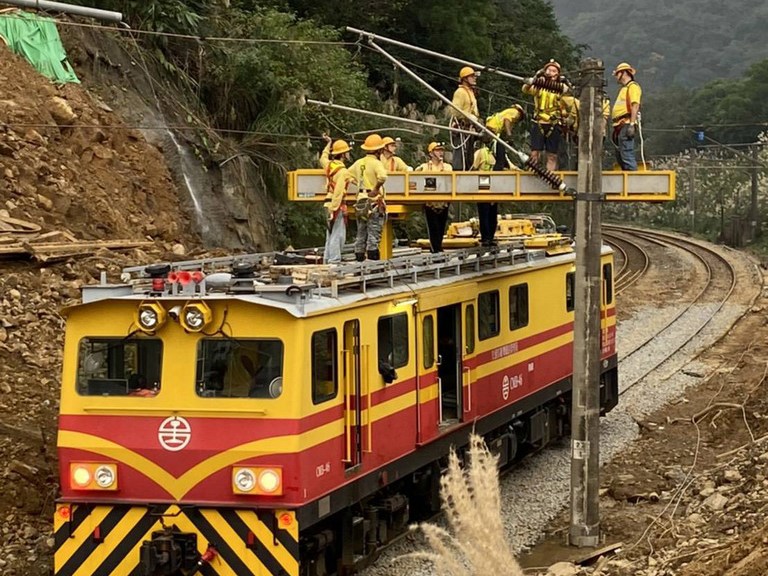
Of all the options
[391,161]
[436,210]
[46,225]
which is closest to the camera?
[391,161]

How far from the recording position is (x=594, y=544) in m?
13.5

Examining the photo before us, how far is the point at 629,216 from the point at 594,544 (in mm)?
63683

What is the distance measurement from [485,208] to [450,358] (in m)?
3.52

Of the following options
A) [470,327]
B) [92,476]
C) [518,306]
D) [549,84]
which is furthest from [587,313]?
[92,476]

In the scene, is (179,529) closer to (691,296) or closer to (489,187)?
(489,187)

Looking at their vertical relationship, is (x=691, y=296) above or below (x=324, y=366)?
below

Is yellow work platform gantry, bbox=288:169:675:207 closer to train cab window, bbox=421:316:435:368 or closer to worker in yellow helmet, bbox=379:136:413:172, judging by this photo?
worker in yellow helmet, bbox=379:136:413:172

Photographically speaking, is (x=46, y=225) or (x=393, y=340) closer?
(x=393, y=340)

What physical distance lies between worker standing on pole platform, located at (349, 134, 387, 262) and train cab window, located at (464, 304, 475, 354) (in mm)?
1237

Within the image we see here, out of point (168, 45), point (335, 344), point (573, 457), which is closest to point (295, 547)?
point (335, 344)

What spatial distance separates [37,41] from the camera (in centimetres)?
2262

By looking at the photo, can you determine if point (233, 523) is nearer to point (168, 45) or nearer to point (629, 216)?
point (168, 45)

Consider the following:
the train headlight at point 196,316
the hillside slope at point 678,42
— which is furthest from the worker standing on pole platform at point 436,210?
the hillside slope at point 678,42

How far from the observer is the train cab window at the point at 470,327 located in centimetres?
1453
